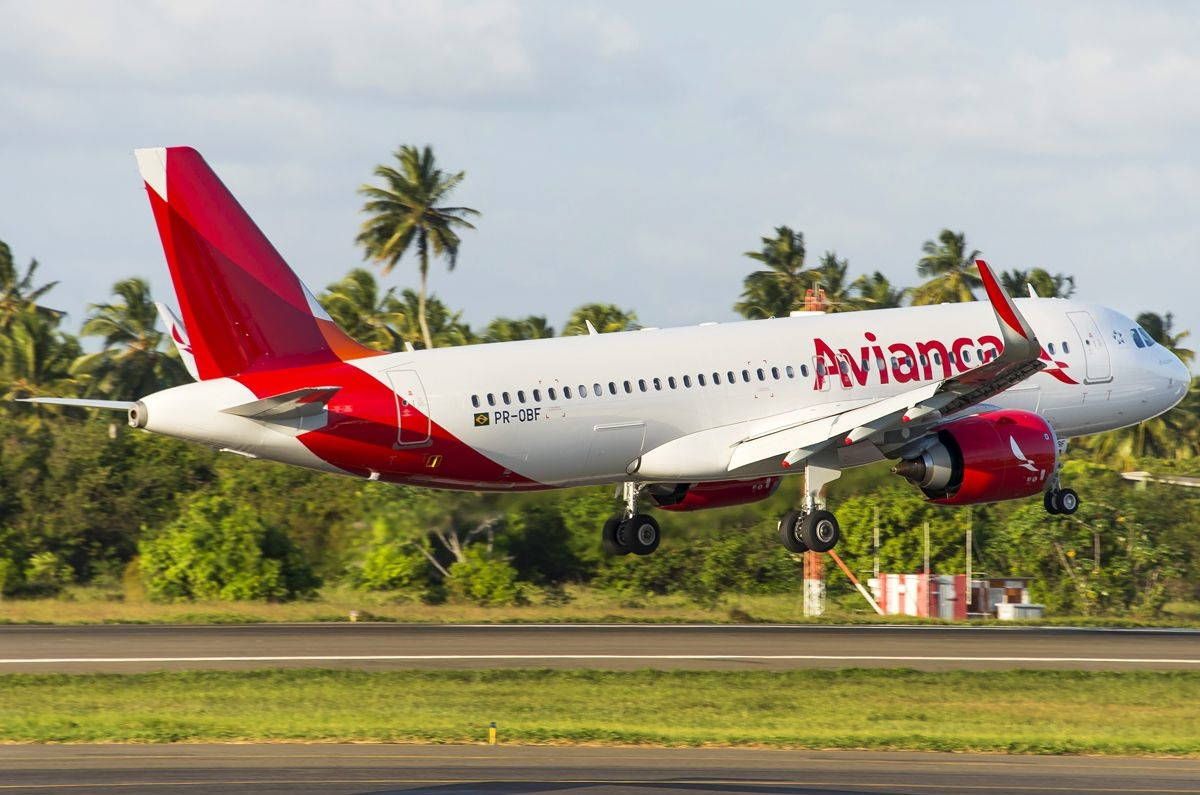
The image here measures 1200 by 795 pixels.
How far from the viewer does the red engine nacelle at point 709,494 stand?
47.7 metres

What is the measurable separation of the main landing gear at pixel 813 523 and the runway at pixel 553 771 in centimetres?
1406

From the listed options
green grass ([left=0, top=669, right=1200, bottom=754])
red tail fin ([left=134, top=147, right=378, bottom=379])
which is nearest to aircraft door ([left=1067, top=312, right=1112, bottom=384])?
green grass ([left=0, top=669, right=1200, bottom=754])

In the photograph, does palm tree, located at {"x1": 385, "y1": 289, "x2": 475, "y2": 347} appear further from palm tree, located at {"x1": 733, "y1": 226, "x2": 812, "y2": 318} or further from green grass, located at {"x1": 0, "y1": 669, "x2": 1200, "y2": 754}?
green grass, located at {"x1": 0, "y1": 669, "x2": 1200, "y2": 754}

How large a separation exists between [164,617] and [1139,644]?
97.3ft

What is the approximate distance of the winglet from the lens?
129 feet

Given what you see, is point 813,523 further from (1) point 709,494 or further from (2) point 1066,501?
(2) point 1066,501

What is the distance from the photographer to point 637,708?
36469 mm

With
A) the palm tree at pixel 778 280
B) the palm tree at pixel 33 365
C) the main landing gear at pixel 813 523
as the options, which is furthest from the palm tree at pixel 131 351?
the main landing gear at pixel 813 523

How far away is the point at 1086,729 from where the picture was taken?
1391 inches

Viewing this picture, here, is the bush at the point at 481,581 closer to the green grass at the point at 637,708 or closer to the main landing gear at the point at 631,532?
the main landing gear at the point at 631,532

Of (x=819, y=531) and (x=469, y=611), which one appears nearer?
(x=819, y=531)

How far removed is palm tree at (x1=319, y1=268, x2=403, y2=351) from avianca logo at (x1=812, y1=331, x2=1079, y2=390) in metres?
61.2

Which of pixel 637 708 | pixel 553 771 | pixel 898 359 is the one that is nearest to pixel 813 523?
pixel 898 359

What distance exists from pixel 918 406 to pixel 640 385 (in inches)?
268
